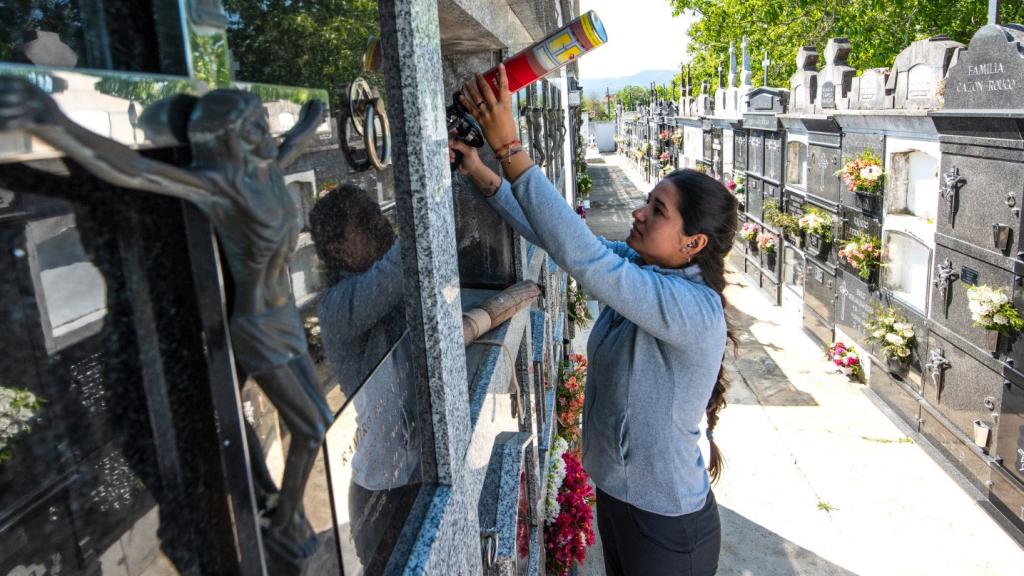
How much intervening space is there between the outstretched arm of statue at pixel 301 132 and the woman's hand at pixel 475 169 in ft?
4.27

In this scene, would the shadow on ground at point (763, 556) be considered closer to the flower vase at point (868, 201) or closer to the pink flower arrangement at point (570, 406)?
the pink flower arrangement at point (570, 406)

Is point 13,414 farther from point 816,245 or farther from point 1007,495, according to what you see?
point 816,245

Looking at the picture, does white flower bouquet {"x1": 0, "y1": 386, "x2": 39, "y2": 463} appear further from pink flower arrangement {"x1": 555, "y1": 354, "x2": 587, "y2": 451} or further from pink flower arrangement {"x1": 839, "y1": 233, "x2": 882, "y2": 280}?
pink flower arrangement {"x1": 839, "y1": 233, "x2": 882, "y2": 280}

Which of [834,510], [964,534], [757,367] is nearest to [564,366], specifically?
[834,510]

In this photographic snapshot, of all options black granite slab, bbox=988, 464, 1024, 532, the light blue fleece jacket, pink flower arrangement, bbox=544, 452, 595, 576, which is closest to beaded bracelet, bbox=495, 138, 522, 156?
the light blue fleece jacket

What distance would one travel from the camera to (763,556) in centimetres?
620

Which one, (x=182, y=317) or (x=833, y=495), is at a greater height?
(x=182, y=317)

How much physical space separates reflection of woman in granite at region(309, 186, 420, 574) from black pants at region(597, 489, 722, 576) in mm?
1435

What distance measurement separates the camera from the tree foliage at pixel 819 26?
→ 16.6 meters

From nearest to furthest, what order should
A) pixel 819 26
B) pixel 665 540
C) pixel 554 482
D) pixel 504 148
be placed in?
pixel 504 148 < pixel 665 540 < pixel 554 482 < pixel 819 26

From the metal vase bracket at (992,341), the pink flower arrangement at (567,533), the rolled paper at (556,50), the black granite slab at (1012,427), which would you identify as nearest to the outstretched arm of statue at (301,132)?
the rolled paper at (556,50)

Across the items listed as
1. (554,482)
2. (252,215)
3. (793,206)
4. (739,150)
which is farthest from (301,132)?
(739,150)

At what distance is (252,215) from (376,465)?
2.41ft

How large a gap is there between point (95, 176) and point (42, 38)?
14cm
